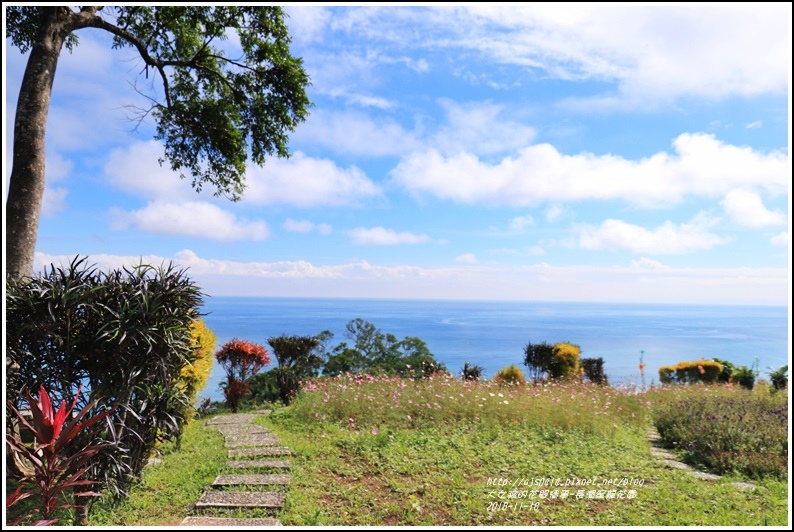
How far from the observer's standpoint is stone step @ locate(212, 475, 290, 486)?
196 inches

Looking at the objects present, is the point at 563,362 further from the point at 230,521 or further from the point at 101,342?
the point at 101,342

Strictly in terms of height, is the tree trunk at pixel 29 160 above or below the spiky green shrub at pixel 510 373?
above

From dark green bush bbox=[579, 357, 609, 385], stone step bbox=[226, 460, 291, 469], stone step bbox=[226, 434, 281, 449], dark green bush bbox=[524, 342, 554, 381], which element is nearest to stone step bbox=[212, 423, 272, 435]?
stone step bbox=[226, 434, 281, 449]

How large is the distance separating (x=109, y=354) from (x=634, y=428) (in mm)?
7060

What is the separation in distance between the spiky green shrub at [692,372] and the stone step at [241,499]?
12.4m

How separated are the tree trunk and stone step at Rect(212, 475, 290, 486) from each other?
313 centimetres

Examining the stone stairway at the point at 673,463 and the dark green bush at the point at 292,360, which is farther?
the dark green bush at the point at 292,360

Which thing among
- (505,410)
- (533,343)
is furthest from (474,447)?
(533,343)

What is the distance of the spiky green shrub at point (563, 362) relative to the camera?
43.8ft

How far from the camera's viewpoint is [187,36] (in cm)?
874

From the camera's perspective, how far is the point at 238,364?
10.4m

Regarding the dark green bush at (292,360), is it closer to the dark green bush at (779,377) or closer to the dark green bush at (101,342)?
the dark green bush at (101,342)

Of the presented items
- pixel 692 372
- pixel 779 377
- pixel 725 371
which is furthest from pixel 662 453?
pixel 725 371

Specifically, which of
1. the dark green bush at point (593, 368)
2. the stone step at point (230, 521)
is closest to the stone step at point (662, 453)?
the stone step at point (230, 521)
